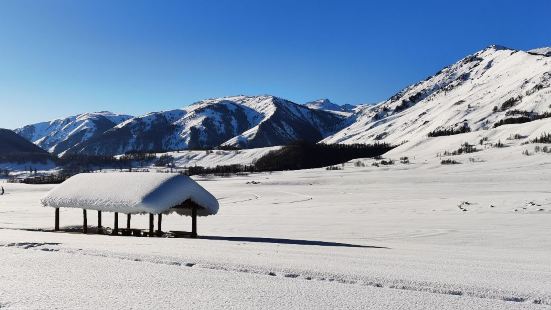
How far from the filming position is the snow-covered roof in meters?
27.2

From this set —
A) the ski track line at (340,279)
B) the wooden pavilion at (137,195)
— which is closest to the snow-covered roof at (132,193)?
the wooden pavilion at (137,195)

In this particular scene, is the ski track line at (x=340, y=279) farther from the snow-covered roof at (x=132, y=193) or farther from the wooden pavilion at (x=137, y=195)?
the wooden pavilion at (x=137, y=195)

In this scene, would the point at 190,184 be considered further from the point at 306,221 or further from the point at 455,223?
the point at 455,223

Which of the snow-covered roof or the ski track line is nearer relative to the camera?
the ski track line

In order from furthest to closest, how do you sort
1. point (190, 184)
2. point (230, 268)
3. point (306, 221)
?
point (306, 221) < point (190, 184) < point (230, 268)

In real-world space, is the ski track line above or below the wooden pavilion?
below

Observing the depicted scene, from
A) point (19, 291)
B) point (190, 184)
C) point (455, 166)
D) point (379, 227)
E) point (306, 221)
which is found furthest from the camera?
point (455, 166)

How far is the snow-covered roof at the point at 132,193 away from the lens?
89.3 feet

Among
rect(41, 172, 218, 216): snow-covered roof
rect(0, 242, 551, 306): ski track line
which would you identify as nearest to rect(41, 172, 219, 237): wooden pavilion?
rect(41, 172, 218, 216): snow-covered roof

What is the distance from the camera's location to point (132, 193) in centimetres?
2802

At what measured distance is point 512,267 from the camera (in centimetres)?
1279

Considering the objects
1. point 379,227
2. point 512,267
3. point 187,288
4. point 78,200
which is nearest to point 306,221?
point 379,227

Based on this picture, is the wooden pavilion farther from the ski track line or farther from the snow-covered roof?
the ski track line

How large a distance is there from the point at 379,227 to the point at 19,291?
30313 mm
